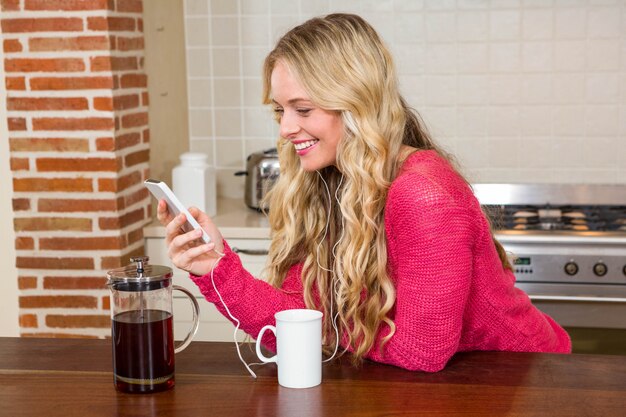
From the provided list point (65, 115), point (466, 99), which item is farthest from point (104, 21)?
point (466, 99)

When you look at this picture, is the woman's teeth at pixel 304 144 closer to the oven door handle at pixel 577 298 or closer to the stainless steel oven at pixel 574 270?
the stainless steel oven at pixel 574 270

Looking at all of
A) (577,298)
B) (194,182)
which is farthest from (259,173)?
(577,298)

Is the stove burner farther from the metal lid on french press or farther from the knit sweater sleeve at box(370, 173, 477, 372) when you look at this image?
the metal lid on french press

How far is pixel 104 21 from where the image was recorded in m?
2.93

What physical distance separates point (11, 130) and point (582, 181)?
7.19 ft

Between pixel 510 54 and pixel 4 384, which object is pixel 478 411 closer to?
pixel 4 384

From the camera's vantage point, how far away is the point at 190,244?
5.73ft

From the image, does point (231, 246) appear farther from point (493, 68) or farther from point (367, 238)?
point (367, 238)

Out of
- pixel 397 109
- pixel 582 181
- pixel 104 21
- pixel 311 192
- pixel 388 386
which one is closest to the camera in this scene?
pixel 388 386

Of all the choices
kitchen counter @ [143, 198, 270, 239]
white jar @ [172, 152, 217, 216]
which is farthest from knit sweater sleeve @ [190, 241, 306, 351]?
Result: white jar @ [172, 152, 217, 216]

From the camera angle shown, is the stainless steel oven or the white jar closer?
the stainless steel oven

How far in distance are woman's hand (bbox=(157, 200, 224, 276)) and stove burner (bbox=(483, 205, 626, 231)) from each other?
1473 millimetres

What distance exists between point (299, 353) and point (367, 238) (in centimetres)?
35

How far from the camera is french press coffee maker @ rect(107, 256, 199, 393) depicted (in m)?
1.48
